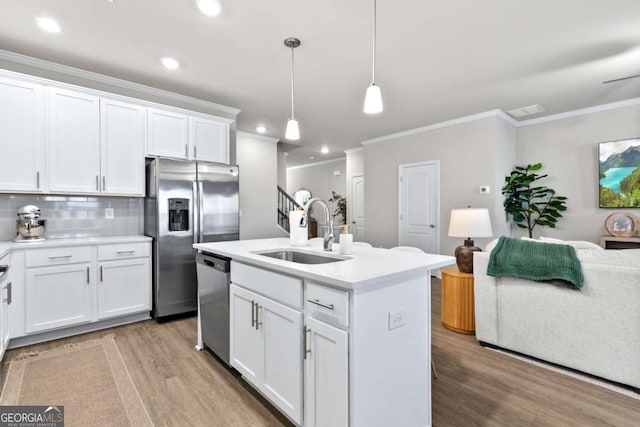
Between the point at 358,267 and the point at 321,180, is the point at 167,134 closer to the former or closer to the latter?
the point at 358,267

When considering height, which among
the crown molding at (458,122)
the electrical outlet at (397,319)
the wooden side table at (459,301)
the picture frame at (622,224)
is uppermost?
the crown molding at (458,122)

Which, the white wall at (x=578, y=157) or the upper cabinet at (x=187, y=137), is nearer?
the upper cabinet at (x=187, y=137)

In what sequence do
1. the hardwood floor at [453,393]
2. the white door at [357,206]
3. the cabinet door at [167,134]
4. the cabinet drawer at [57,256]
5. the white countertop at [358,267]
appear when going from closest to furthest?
the white countertop at [358,267], the hardwood floor at [453,393], the cabinet drawer at [57,256], the cabinet door at [167,134], the white door at [357,206]

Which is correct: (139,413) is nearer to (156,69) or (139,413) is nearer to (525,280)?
(525,280)

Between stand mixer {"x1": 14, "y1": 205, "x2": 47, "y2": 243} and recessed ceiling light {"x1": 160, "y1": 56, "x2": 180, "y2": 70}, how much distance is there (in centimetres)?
187

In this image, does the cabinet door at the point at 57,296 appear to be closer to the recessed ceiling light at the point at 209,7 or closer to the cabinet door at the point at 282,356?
the cabinet door at the point at 282,356

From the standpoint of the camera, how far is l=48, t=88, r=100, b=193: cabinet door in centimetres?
292

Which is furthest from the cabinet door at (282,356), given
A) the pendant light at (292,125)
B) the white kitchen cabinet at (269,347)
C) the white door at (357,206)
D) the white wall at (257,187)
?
the white door at (357,206)

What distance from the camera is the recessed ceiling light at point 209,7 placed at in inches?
85.7

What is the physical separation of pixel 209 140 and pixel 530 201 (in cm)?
500

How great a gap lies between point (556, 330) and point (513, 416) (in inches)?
33.6

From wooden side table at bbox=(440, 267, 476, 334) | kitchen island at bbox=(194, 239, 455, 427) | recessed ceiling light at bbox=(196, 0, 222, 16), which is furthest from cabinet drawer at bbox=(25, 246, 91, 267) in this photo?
wooden side table at bbox=(440, 267, 476, 334)

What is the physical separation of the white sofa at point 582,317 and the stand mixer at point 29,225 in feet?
13.5

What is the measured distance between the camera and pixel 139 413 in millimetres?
1805
